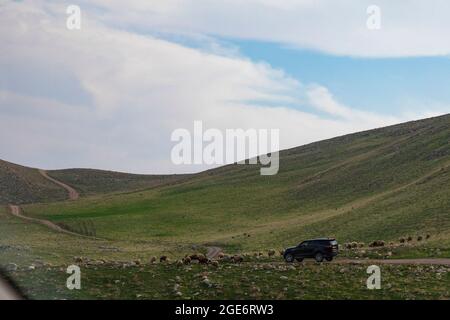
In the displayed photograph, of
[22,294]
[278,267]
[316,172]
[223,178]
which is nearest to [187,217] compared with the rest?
[316,172]

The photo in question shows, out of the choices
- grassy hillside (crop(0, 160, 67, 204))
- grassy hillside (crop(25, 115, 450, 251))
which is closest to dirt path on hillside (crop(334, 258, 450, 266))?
grassy hillside (crop(25, 115, 450, 251))

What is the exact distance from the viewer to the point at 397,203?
76.6 m

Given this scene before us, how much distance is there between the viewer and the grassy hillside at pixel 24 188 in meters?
159

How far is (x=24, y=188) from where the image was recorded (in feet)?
567

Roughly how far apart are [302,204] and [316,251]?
59941 millimetres

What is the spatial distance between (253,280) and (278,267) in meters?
3.71

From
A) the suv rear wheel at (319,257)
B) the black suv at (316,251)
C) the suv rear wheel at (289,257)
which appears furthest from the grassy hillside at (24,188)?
the suv rear wheel at (319,257)

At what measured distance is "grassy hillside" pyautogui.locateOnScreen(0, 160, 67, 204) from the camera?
522 feet

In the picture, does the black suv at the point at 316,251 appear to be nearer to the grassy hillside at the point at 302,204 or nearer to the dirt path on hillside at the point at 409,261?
the dirt path on hillside at the point at 409,261

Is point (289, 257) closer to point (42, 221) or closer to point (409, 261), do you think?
point (409, 261)

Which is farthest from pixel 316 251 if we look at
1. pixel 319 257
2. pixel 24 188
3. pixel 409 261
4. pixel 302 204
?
pixel 24 188

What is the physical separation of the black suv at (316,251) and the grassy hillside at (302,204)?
31.6 feet

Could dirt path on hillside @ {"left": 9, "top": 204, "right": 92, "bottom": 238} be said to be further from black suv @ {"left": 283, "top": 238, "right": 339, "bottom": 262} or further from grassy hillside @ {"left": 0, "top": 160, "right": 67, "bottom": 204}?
black suv @ {"left": 283, "top": 238, "right": 339, "bottom": 262}
